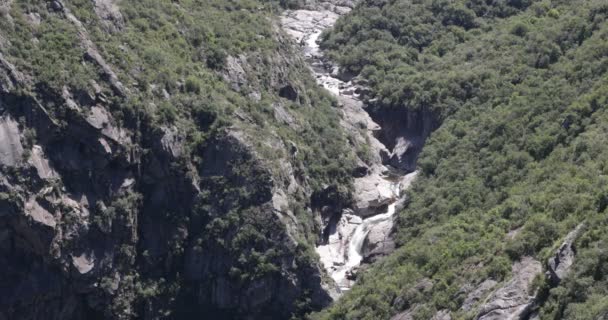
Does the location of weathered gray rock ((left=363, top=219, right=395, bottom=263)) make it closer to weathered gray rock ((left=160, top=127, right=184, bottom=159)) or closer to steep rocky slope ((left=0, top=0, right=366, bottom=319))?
steep rocky slope ((left=0, top=0, right=366, bottom=319))

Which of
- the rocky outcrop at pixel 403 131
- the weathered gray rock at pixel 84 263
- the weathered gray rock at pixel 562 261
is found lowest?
the weathered gray rock at pixel 84 263

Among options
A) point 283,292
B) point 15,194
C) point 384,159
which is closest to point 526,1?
point 384,159

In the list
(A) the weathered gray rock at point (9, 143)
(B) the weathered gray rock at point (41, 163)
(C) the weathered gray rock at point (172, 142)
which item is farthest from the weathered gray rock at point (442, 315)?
(A) the weathered gray rock at point (9, 143)

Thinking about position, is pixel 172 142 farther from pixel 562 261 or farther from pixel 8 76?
pixel 562 261

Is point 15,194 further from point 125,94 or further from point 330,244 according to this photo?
point 330,244

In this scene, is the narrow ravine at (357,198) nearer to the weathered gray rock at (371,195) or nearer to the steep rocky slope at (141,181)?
the weathered gray rock at (371,195)

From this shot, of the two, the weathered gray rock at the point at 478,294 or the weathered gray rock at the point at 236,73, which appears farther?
the weathered gray rock at the point at 236,73
